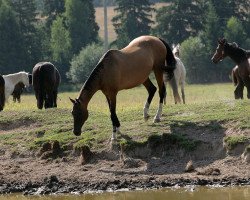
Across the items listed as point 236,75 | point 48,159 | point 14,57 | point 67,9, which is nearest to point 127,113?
point 48,159

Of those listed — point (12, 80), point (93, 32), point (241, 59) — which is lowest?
point (93, 32)

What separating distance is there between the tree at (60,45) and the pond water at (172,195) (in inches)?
2465

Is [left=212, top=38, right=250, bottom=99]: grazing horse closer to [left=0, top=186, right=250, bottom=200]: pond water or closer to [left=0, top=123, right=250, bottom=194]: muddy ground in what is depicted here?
[left=0, top=123, right=250, bottom=194]: muddy ground

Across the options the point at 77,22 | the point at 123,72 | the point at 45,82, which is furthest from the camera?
the point at 77,22

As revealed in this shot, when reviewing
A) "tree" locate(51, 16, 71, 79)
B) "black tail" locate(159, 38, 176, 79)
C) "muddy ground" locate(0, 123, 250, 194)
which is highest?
"black tail" locate(159, 38, 176, 79)

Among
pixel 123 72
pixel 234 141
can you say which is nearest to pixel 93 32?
pixel 123 72

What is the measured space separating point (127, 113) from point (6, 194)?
5.90 m

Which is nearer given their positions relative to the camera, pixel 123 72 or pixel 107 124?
pixel 123 72

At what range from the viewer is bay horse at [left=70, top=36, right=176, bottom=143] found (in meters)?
15.9

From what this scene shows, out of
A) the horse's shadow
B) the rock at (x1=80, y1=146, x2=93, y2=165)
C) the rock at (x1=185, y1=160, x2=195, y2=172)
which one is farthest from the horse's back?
the rock at (x1=185, y1=160, x2=195, y2=172)

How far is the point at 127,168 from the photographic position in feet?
49.3

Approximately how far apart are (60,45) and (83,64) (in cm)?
890

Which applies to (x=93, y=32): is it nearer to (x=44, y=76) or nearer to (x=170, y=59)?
(x=44, y=76)

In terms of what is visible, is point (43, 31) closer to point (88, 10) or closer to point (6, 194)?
point (88, 10)
